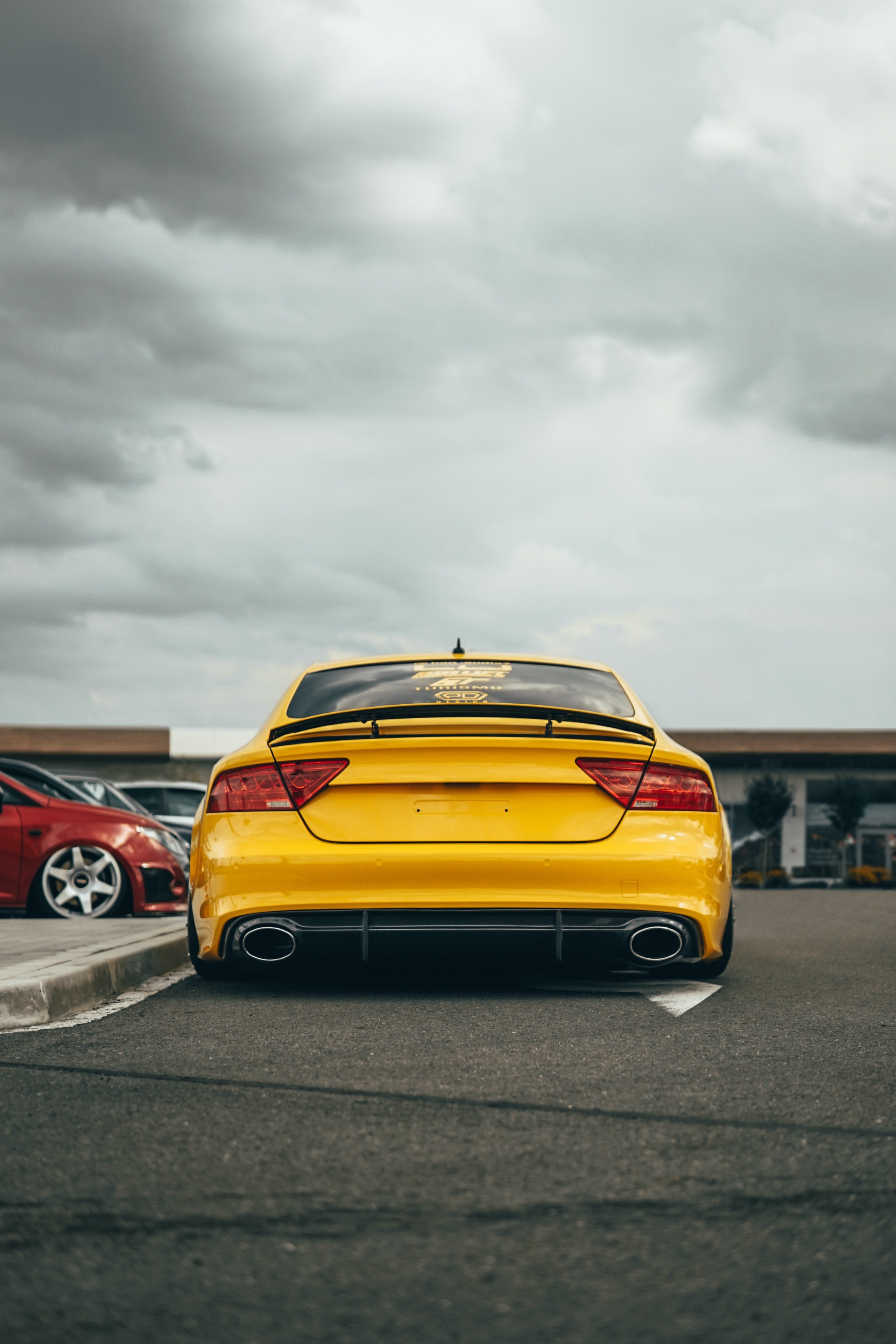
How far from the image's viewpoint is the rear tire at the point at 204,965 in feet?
17.5

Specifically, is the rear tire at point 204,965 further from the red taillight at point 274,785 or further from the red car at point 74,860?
the red car at point 74,860

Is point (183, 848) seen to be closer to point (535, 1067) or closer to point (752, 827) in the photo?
point (535, 1067)

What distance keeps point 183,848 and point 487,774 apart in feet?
22.2

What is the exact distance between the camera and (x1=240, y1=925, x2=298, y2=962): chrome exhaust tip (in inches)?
203

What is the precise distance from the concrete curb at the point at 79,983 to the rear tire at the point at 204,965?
41cm

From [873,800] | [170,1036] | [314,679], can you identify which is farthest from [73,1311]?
[873,800]

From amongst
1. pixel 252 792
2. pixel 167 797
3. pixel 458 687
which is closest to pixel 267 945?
pixel 252 792

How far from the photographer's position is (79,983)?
528cm

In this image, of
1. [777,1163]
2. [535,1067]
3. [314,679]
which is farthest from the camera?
[314,679]

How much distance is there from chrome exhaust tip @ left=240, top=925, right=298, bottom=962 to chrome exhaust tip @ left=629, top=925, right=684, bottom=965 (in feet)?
4.19

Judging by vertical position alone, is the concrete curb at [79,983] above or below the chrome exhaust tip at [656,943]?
below

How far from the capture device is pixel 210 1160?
286 centimetres

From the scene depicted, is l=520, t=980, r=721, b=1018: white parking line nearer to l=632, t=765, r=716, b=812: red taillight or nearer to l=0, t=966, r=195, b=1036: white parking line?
l=632, t=765, r=716, b=812: red taillight

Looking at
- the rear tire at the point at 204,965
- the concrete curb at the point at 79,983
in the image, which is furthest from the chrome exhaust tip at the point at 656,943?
the concrete curb at the point at 79,983
